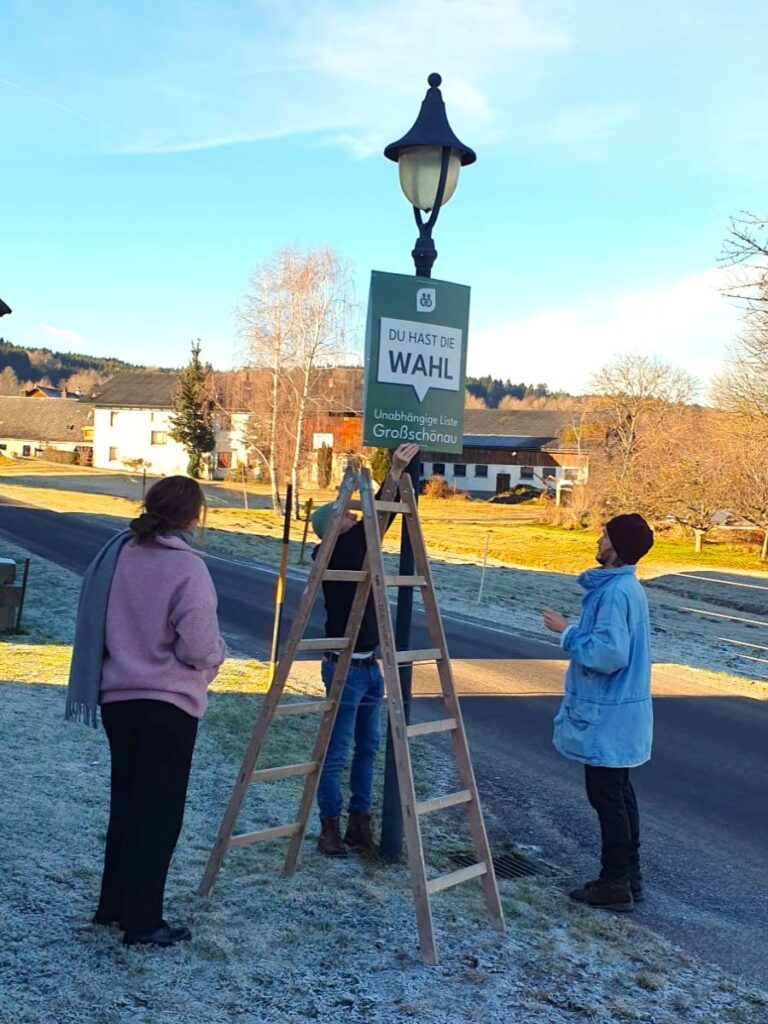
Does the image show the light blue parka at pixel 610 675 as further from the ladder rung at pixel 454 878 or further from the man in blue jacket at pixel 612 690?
the ladder rung at pixel 454 878

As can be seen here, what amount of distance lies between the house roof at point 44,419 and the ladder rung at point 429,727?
310 feet

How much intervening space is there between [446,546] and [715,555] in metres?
11.9

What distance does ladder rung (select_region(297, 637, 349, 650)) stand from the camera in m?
5.15

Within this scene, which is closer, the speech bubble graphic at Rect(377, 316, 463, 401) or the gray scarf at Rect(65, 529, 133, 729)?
the gray scarf at Rect(65, 529, 133, 729)

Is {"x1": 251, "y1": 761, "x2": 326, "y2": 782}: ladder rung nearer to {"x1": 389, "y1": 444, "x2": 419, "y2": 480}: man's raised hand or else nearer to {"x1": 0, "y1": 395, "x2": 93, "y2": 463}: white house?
Result: {"x1": 389, "y1": 444, "x2": 419, "y2": 480}: man's raised hand

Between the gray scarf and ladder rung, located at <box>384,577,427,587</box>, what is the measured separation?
1.31 meters

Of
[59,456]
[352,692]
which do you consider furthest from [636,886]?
[59,456]

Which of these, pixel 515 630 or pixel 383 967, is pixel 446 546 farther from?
pixel 383 967

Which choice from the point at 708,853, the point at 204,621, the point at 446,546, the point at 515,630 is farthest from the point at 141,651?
the point at 446,546

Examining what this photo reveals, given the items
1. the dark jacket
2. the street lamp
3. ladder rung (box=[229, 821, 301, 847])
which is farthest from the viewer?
the street lamp

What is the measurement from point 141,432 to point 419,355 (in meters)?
76.6

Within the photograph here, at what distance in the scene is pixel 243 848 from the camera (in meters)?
5.62

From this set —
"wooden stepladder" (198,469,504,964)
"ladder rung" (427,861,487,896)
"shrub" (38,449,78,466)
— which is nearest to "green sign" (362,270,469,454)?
"wooden stepladder" (198,469,504,964)

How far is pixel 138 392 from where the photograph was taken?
271ft
